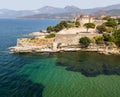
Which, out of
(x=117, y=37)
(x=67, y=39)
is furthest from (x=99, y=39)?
(x=67, y=39)

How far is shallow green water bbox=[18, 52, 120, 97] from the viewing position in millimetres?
32625

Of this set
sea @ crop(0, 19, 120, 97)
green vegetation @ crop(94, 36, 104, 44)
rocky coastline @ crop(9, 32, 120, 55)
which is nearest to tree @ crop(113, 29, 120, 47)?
rocky coastline @ crop(9, 32, 120, 55)

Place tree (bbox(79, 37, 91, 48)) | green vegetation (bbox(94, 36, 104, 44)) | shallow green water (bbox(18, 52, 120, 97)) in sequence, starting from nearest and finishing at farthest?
shallow green water (bbox(18, 52, 120, 97)), green vegetation (bbox(94, 36, 104, 44)), tree (bbox(79, 37, 91, 48))

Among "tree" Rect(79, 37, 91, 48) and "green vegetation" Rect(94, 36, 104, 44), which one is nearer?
"green vegetation" Rect(94, 36, 104, 44)

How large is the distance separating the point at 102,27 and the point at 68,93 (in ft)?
145

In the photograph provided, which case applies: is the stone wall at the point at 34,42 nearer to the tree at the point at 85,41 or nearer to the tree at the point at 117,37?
the tree at the point at 85,41

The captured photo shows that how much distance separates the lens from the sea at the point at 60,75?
32969 mm

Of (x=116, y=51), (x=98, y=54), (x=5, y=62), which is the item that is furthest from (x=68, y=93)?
(x=116, y=51)

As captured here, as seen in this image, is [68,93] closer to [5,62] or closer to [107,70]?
[107,70]

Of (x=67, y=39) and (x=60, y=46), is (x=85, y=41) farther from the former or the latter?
(x=60, y=46)

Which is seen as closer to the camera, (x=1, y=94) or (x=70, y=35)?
(x=1, y=94)

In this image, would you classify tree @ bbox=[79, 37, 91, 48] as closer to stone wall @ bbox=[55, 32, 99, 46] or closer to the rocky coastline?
the rocky coastline

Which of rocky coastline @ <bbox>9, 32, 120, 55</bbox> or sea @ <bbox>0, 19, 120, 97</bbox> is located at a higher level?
rocky coastline @ <bbox>9, 32, 120, 55</bbox>

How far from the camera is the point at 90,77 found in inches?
1563
